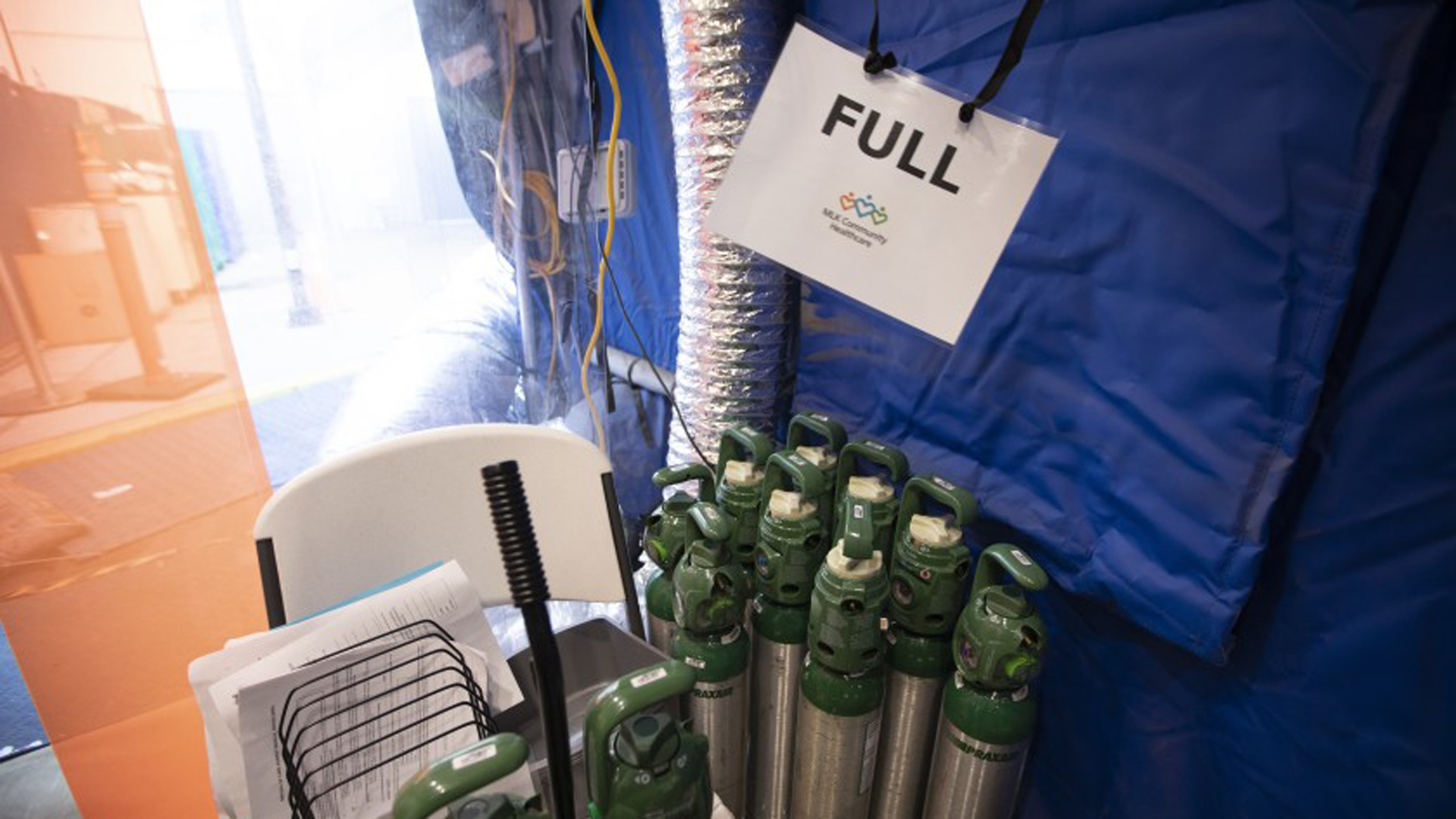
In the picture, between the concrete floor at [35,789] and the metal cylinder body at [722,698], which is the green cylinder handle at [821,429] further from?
the concrete floor at [35,789]

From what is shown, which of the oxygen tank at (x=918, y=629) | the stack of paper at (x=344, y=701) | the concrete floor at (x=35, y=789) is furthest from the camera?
the concrete floor at (x=35, y=789)

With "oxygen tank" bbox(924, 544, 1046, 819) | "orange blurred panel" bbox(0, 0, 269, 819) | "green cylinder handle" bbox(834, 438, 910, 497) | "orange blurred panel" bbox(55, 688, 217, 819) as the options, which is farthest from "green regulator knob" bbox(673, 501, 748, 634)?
"orange blurred panel" bbox(55, 688, 217, 819)

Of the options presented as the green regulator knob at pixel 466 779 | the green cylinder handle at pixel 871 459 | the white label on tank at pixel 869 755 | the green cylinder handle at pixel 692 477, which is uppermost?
the green regulator knob at pixel 466 779

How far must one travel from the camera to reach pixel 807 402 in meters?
1.22

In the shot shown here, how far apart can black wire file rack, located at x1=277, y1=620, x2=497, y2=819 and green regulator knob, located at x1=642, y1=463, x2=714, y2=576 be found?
0.40 meters

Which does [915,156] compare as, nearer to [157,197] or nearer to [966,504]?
[966,504]

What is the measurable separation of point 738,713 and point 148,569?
→ 50.9 inches

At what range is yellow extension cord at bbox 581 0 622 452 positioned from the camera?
3.94ft

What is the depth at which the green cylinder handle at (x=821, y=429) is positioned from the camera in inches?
42.6

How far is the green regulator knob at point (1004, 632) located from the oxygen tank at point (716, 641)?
0.32m

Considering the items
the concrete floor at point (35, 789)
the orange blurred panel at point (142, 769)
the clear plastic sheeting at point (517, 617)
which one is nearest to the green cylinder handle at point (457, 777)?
the clear plastic sheeting at point (517, 617)

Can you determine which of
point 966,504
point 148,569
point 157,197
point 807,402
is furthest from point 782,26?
point 148,569

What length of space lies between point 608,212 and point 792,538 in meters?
0.89

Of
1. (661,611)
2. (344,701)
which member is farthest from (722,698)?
(344,701)
